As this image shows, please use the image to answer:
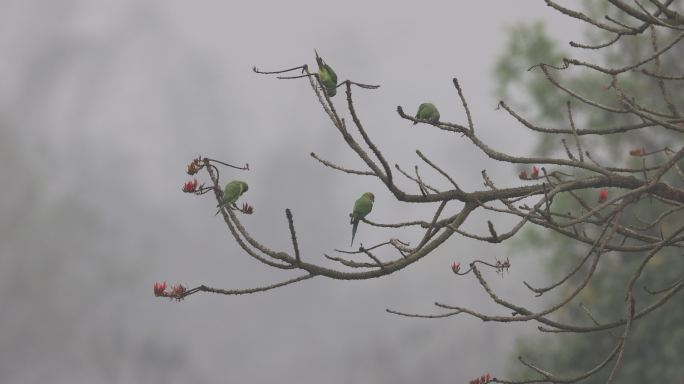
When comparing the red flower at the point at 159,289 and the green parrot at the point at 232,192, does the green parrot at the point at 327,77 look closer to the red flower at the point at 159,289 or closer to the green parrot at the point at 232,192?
the green parrot at the point at 232,192

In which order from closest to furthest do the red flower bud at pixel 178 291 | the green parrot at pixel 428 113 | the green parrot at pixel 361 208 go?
A: the red flower bud at pixel 178 291 → the green parrot at pixel 361 208 → the green parrot at pixel 428 113

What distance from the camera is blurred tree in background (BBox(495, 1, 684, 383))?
11922 mm

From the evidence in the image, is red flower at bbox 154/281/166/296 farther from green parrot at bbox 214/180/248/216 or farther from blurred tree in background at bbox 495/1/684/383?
blurred tree in background at bbox 495/1/684/383

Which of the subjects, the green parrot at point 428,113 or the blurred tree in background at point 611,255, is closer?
the green parrot at point 428,113

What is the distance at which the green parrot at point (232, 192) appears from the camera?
91.8 inches

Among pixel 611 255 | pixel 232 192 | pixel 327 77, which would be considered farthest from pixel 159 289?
pixel 611 255

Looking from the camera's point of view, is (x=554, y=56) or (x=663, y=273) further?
(x=554, y=56)

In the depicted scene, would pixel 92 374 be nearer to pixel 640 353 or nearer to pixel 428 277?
pixel 428 277

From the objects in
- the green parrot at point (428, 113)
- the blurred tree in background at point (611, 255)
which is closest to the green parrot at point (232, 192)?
the green parrot at point (428, 113)

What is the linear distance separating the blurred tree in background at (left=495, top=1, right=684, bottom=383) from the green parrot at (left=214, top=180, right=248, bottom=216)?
30.3ft

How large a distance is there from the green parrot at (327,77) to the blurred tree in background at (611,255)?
30.4ft

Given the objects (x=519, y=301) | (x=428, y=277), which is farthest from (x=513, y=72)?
(x=428, y=277)

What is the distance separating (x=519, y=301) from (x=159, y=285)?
143 feet

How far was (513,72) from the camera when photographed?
17.2 m
